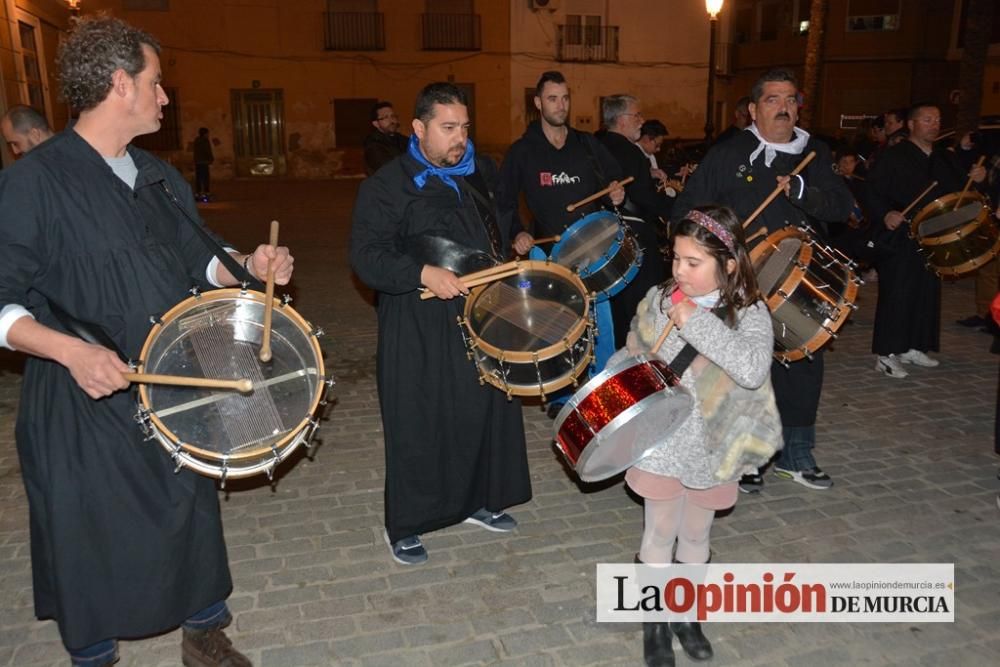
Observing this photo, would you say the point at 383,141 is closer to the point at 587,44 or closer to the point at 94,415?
the point at 94,415

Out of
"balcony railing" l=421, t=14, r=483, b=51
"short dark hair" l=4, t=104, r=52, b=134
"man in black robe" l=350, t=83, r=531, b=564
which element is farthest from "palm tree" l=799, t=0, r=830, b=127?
"man in black robe" l=350, t=83, r=531, b=564

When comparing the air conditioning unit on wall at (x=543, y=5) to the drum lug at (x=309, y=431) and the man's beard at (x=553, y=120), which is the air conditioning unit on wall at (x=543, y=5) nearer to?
the man's beard at (x=553, y=120)

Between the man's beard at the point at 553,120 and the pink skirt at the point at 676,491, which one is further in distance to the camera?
the man's beard at the point at 553,120

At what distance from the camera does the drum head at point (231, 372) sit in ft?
8.54

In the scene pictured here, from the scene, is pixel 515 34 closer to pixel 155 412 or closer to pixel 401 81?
pixel 401 81

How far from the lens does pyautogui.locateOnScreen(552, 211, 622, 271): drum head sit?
4750 mm

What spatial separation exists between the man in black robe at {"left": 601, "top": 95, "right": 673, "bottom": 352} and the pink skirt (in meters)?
3.09

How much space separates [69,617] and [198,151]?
22.2 metres

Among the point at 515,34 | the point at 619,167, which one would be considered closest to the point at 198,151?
the point at 515,34

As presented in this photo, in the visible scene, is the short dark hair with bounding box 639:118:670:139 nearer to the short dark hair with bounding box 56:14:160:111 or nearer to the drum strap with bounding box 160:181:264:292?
the drum strap with bounding box 160:181:264:292

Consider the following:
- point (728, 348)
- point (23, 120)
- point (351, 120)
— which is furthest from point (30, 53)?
point (728, 348)

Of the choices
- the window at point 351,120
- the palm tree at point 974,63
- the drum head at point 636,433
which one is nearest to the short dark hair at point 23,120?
the drum head at point 636,433

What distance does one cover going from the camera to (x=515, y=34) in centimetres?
3106

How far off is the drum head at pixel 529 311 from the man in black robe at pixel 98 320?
106 cm
